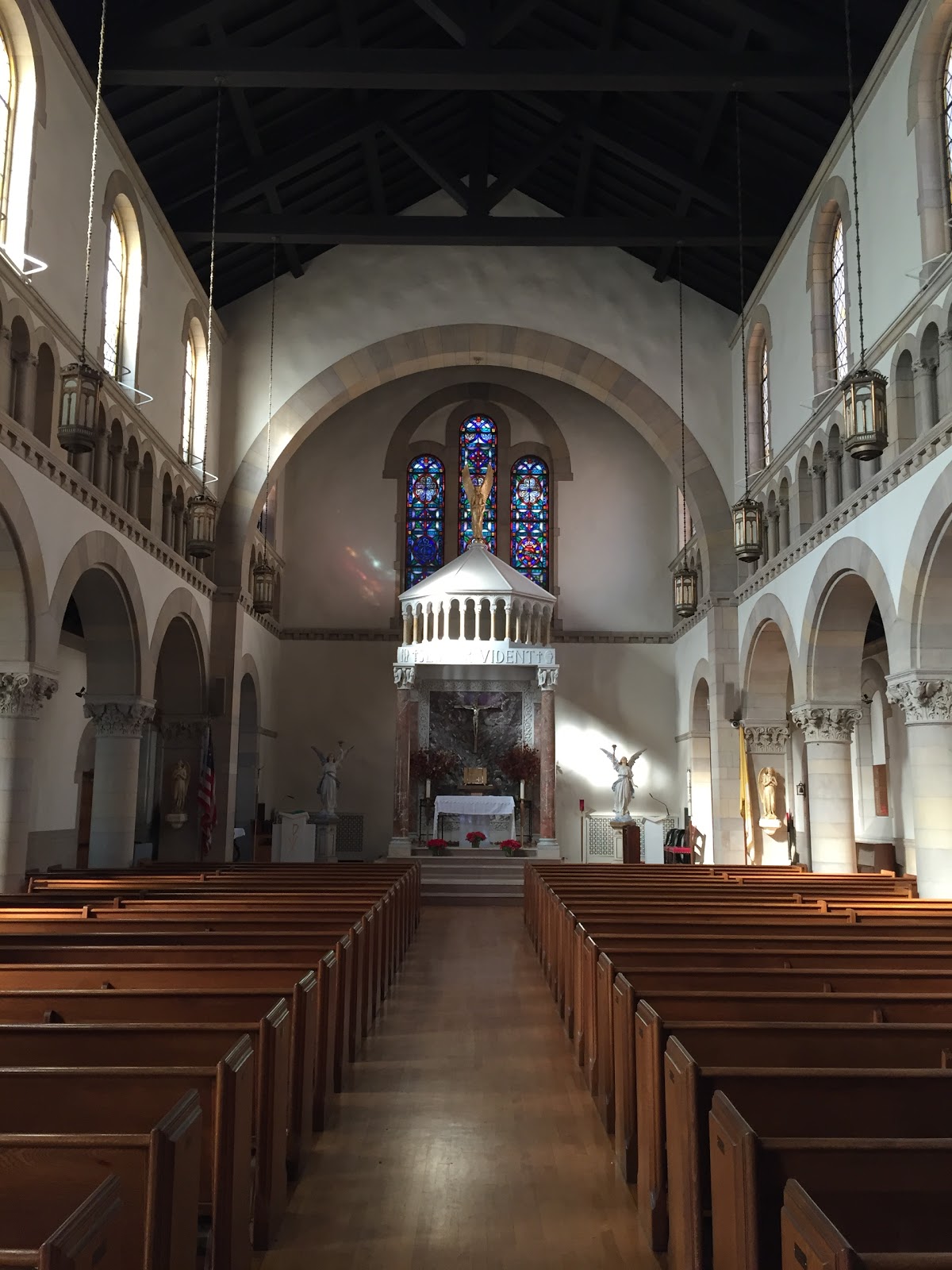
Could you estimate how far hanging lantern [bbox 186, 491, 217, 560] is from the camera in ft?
39.1

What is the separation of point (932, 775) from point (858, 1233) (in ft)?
26.2

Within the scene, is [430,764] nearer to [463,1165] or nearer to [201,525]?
[201,525]

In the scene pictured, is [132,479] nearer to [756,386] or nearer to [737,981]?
[756,386]

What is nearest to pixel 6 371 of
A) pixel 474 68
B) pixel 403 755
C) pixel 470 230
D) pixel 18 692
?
pixel 18 692

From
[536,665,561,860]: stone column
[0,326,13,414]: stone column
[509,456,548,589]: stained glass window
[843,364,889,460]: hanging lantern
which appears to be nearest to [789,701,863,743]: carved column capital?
[843,364,889,460]: hanging lantern

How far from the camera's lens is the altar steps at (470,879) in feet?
54.6

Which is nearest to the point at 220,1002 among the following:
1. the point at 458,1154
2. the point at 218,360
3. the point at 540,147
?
the point at 458,1154

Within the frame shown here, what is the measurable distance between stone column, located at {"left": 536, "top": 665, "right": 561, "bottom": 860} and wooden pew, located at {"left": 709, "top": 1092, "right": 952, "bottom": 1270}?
1609 cm

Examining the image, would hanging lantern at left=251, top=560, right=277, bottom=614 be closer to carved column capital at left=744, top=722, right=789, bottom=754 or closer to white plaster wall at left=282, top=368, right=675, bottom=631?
white plaster wall at left=282, top=368, right=675, bottom=631

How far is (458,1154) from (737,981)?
156 cm

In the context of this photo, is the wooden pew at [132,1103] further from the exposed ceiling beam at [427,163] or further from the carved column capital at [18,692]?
the exposed ceiling beam at [427,163]

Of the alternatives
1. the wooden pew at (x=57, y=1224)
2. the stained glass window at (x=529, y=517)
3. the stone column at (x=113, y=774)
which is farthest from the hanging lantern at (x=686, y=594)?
the wooden pew at (x=57, y=1224)

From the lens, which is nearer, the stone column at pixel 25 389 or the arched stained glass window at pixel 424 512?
the stone column at pixel 25 389

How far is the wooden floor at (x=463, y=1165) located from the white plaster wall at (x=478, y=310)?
1268 cm
